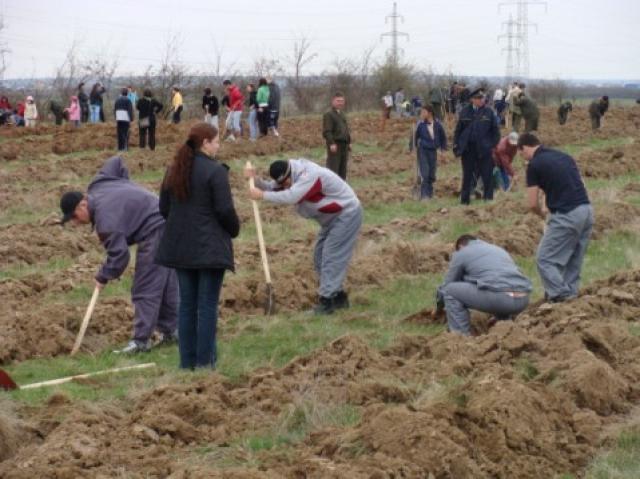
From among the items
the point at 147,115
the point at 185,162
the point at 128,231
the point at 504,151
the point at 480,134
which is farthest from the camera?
the point at 147,115

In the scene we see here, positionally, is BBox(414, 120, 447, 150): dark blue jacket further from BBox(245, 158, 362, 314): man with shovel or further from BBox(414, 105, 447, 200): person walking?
BBox(245, 158, 362, 314): man with shovel

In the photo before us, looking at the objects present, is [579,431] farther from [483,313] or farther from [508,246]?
[508,246]

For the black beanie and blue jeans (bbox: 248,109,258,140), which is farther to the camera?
blue jeans (bbox: 248,109,258,140)

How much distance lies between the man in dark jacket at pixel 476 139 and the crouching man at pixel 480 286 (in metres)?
8.24

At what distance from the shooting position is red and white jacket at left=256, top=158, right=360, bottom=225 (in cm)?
980

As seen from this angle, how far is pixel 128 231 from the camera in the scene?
897cm

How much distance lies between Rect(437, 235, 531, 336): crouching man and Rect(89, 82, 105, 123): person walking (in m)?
25.2

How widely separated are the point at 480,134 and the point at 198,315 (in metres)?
10.1

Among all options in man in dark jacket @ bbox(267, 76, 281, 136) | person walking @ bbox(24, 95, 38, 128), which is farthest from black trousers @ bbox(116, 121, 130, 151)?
→ person walking @ bbox(24, 95, 38, 128)

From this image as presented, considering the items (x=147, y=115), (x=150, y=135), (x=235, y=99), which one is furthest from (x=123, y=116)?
(x=235, y=99)

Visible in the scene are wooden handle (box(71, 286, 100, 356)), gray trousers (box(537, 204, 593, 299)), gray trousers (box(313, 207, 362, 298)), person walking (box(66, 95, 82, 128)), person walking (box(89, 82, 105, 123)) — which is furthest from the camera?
person walking (box(89, 82, 105, 123))

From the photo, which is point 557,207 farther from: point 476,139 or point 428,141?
point 428,141

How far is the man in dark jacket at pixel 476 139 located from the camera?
17172 mm

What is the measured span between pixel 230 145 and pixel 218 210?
1949cm
